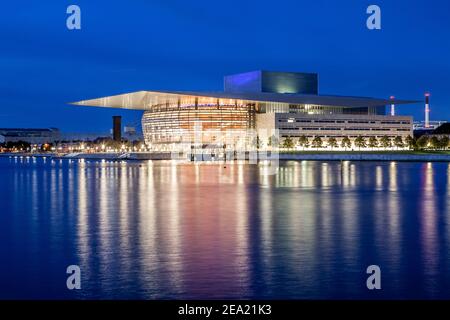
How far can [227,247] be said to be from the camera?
8.45m

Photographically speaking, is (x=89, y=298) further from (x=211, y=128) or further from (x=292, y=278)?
(x=211, y=128)

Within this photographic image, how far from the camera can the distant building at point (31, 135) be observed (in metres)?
138

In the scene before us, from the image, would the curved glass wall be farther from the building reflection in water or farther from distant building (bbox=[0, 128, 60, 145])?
the building reflection in water

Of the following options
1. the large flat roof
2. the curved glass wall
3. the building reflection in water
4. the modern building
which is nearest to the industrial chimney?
the modern building

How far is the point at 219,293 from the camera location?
19.4ft

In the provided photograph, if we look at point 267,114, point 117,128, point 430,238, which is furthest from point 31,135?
point 430,238

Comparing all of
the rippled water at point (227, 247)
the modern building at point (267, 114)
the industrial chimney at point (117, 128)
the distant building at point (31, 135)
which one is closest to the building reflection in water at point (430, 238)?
the rippled water at point (227, 247)

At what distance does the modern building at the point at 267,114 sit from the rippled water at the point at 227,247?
60.7 metres

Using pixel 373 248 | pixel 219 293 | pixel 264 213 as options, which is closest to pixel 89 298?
pixel 219 293

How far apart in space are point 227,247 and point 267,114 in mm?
69953

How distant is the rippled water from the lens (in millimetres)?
6195

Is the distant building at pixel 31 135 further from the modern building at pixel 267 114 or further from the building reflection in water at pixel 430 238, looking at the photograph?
the building reflection in water at pixel 430 238

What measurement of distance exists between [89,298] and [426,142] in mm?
74040

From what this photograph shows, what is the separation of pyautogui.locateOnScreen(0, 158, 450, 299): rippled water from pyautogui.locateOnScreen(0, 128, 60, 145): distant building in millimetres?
127179
